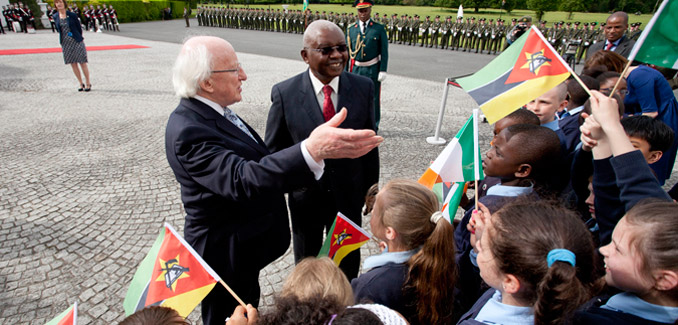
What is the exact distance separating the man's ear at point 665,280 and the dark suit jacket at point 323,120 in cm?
182

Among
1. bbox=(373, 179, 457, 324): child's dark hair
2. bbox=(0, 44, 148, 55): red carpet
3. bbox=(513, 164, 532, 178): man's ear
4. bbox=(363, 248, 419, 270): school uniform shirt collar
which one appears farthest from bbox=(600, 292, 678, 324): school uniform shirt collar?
bbox=(0, 44, 148, 55): red carpet

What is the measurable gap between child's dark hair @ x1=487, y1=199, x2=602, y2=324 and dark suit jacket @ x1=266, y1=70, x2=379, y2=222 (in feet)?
4.59

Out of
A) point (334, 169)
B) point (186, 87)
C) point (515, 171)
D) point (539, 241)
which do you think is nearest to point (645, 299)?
point (539, 241)

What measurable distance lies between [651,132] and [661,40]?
2.04ft

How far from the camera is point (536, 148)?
2.21m

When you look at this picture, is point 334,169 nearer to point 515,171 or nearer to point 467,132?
point 467,132

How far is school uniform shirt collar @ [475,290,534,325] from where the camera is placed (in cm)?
132

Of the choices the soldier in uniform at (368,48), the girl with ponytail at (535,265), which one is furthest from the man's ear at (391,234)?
the soldier in uniform at (368,48)

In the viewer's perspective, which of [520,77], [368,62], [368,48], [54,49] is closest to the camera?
[520,77]

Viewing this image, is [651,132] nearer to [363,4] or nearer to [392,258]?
[392,258]

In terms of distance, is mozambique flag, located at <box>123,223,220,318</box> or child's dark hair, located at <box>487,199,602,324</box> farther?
mozambique flag, located at <box>123,223,220,318</box>

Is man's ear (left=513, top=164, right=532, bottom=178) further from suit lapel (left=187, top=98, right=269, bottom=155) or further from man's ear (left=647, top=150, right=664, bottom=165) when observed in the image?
suit lapel (left=187, top=98, right=269, bottom=155)

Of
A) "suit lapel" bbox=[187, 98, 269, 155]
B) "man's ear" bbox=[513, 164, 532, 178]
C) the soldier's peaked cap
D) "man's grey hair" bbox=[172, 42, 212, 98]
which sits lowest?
"man's ear" bbox=[513, 164, 532, 178]

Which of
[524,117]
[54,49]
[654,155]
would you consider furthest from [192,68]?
[54,49]
